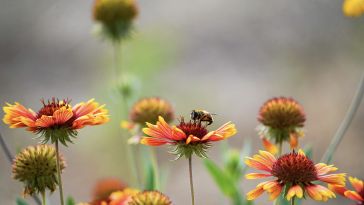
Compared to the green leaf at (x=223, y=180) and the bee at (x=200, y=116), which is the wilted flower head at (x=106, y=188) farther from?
the bee at (x=200, y=116)

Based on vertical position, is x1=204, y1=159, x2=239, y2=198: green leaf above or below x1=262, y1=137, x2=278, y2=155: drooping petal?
below

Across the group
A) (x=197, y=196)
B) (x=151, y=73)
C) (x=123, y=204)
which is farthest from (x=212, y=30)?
(x=123, y=204)

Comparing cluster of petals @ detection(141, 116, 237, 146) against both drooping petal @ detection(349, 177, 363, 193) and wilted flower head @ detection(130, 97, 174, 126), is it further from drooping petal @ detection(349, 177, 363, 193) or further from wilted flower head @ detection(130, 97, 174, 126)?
wilted flower head @ detection(130, 97, 174, 126)

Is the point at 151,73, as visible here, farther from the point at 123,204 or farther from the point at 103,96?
the point at 123,204

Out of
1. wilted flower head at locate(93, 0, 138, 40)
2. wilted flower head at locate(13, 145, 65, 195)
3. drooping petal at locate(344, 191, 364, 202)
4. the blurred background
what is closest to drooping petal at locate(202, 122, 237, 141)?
drooping petal at locate(344, 191, 364, 202)

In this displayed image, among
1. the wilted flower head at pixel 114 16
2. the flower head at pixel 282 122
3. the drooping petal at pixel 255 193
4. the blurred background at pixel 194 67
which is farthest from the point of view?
the blurred background at pixel 194 67

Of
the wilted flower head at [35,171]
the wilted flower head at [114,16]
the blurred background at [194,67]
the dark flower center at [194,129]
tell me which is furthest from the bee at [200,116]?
the blurred background at [194,67]

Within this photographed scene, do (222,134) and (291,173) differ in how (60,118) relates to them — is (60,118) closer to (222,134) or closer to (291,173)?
(222,134)

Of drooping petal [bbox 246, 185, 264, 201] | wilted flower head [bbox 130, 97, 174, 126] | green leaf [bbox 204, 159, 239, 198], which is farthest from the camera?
wilted flower head [bbox 130, 97, 174, 126]
